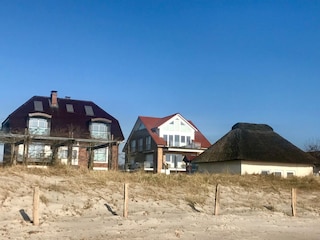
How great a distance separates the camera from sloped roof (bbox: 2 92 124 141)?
1936 inches

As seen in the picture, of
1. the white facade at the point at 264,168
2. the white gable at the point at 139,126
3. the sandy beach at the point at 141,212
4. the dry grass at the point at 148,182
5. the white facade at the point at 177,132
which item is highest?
the white gable at the point at 139,126

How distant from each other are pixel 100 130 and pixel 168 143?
1161cm

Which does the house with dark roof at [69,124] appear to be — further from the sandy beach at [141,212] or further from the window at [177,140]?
the sandy beach at [141,212]

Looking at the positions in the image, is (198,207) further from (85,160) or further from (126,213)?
(85,160)

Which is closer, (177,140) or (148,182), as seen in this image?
(148,182)

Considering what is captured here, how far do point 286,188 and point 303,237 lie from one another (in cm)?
1319

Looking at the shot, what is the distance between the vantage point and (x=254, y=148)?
139 ft

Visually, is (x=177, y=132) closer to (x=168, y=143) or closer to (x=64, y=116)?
(x=168, y=143)

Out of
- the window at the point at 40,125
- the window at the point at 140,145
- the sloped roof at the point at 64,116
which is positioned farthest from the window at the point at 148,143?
the window at the point at 40,125

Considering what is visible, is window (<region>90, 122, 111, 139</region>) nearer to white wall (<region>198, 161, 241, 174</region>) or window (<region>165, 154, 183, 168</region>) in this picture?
window (<region>165, 154, 183, 168</region>)

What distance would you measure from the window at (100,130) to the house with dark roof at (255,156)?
12.1 meters

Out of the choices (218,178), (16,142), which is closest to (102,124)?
(16,142)

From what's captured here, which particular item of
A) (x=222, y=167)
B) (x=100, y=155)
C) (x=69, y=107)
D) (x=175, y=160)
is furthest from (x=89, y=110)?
(x=222, y=167)

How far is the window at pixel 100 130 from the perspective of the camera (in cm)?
5184
